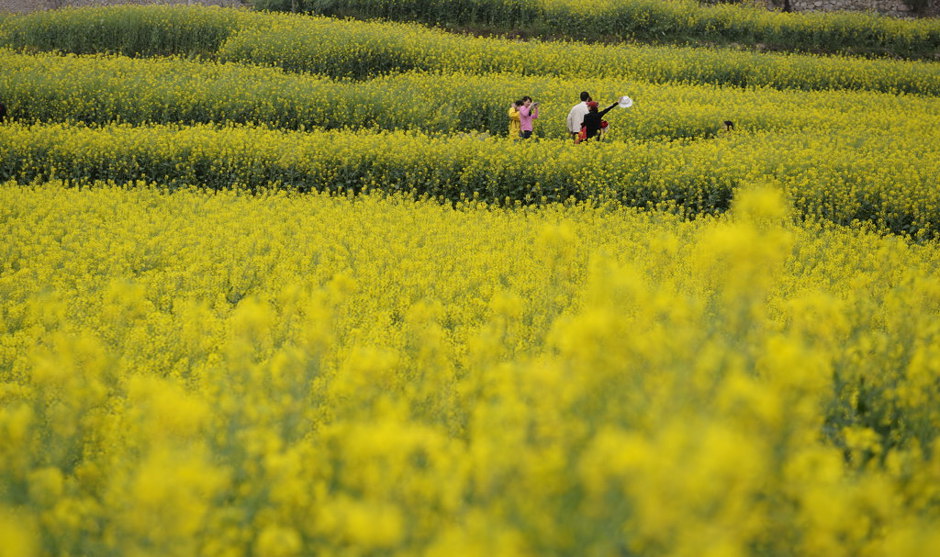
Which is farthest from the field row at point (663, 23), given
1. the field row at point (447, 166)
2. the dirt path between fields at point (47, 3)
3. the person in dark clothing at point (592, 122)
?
the field row at point (447, 166)

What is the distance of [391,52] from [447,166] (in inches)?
398

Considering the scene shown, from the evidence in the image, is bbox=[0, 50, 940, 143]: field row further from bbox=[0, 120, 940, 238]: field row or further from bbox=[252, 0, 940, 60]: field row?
bbox=[252, 0, 940, 60]: field row

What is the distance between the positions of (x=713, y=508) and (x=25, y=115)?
17.3 meters

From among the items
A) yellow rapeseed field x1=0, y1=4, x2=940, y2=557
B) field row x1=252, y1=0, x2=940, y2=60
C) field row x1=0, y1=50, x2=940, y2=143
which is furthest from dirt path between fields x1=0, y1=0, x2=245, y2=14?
yellow rapeseed field x1=0, y1=4, x2=940, y2=557

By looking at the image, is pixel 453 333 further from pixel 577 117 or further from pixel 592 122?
pixel 577 117

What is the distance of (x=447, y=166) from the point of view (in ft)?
37.5

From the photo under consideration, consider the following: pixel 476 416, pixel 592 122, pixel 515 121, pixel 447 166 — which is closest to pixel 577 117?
pixel 592 122

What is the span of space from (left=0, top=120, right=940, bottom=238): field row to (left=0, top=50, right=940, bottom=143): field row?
3.09 meters

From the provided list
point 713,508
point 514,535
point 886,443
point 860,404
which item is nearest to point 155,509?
point 514,535

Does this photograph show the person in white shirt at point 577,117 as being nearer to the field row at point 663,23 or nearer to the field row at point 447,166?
the field row at point 447,166

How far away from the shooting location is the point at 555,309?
16.7 feet

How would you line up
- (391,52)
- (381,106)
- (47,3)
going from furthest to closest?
(47,3) < (391,52) < (381,106)

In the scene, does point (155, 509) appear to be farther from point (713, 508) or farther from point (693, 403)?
point (693, 403)

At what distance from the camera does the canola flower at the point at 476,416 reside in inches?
70.1
